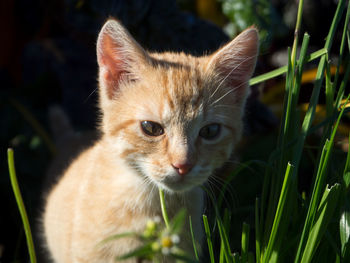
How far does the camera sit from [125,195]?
1.40 metres

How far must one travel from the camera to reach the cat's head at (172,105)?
4.12ft

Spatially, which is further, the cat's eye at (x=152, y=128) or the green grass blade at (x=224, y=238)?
the cat's eye at (x=152, y=128)

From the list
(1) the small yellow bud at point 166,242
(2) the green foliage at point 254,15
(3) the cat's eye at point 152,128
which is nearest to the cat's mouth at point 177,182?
(3) the cat's eye at point 152,128

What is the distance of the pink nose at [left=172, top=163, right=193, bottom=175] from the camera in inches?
47.3

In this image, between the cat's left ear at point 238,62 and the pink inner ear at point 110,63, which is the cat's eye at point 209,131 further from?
the pink inner ear at point 110,63

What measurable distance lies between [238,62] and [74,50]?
1.72 metres

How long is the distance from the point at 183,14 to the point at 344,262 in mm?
1584

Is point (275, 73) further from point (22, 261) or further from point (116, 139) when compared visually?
point (22, 261)

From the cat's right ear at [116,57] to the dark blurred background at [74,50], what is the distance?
0.60 m

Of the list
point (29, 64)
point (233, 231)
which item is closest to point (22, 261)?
point (233, 231)

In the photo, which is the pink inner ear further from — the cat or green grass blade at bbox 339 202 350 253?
green grass blade at bbox 339 202 350 253

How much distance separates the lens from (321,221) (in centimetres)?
111

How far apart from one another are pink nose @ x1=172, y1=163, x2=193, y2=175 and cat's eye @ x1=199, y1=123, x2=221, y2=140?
0.15 m

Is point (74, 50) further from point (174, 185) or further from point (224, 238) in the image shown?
point (224, 238)
